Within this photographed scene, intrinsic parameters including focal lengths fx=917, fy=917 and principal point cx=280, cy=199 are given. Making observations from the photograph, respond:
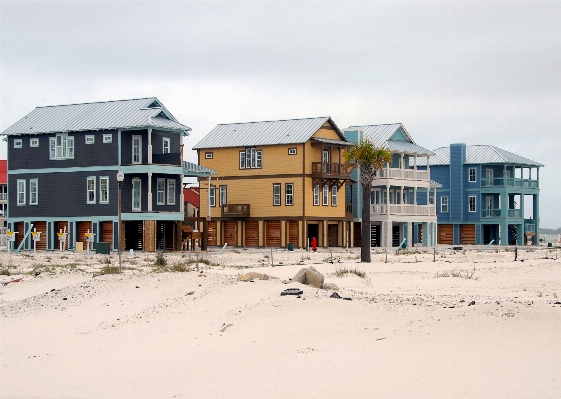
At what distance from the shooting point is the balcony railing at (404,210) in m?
66.1

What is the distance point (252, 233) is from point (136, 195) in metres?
12.3

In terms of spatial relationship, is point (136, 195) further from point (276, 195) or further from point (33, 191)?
point (276, 195)

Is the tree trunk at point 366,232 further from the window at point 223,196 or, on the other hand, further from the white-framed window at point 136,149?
the window at point 223,196

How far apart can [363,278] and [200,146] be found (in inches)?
1503

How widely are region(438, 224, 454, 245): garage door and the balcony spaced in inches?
872

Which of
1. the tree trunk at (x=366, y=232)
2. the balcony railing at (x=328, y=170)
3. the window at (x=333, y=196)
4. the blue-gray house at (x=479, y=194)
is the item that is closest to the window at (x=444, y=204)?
the blue-gray house at (x=479, y=194)

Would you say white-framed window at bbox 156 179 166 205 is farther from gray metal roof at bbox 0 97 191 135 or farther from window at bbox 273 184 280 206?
window at bbox 273 184 280 206

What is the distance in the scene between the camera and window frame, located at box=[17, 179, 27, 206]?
57062 millimetres

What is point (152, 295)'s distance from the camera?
23.8m

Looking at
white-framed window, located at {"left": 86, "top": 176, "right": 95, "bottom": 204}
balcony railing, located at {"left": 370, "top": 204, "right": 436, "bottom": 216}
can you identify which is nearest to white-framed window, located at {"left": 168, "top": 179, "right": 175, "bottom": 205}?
white-framed window, located at {"left": 86, "top": 176, "right": 95, "bottom": 204}

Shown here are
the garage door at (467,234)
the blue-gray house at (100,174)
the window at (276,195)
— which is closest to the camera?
the blue-gray house at (100,174)

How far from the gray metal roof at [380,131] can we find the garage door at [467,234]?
11.5 metres

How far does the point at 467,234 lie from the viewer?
255ft

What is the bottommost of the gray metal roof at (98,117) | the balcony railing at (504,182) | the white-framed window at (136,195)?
the white-framed window at (136,195)
